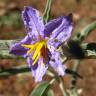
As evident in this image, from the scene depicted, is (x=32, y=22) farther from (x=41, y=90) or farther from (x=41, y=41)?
(x=41, y=90)

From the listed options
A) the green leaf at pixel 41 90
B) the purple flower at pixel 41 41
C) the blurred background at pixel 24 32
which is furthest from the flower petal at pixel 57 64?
the blurred background at pixel 24 32

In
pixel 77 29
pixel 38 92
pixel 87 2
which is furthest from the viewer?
pixel 87 2

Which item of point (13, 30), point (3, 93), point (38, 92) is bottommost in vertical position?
point (3, 93)

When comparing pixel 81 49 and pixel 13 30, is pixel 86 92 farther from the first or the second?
pixel 81 49

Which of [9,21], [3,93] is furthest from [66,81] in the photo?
[9,21]

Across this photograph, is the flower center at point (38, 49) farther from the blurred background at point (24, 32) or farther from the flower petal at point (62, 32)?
the blurred background at point (24, 32)
